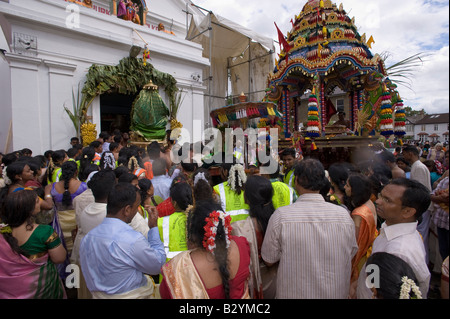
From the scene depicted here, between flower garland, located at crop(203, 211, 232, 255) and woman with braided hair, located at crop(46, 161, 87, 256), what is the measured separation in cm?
248

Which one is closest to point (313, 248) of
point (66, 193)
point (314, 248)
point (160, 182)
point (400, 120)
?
point (314, 248)

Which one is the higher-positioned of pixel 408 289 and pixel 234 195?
pixel 234 195

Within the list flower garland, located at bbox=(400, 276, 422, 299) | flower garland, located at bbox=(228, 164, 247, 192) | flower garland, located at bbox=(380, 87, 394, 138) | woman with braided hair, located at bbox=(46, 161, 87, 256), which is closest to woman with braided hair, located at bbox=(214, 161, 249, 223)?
flower garland, located at bbox=(228, 164, 247, 192)

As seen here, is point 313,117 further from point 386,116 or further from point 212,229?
point 212,229

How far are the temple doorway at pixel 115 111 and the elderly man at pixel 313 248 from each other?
12.1m

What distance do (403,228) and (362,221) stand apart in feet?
1.89

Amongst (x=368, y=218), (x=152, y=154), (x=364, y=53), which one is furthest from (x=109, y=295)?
(x=364, y=53)

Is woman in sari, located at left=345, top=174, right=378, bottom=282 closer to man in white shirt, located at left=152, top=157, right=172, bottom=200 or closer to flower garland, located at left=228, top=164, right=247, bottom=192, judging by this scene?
flower garland, located at left=228, top=164, right=247, bottom=192

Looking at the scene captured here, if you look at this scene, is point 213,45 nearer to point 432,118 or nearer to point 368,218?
point 368,218

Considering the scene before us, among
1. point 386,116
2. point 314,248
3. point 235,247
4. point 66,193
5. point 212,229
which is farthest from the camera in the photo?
point 386,116

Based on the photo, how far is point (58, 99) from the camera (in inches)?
343

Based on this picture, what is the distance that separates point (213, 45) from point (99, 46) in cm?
851

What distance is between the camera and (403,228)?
173 centimetres

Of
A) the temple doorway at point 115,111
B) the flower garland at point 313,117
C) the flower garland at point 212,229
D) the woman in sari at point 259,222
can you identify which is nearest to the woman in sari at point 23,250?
the flower garland at point 212,229
